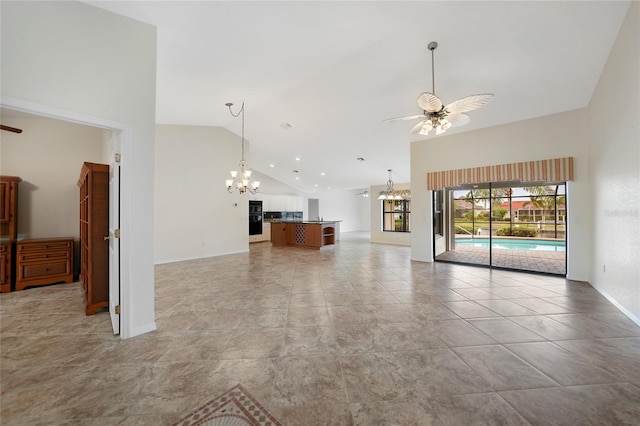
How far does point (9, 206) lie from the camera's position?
3875mm

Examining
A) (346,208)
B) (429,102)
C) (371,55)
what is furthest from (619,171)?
(346,208)

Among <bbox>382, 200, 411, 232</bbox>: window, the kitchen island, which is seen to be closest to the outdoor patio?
<bbox>382, 200, 411, 232</bbox>: window

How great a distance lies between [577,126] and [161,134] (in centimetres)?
887

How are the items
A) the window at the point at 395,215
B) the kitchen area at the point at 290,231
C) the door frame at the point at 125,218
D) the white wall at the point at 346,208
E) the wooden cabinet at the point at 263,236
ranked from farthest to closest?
the white wall at the point at 346,208 → the wooden cabinet at the point at 263,236 → the window at the point at 395,215 → the kitchen area at the point at 290,231 → the door frame at the point at 125,218

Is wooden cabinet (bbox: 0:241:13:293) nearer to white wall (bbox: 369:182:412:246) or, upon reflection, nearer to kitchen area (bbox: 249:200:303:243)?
kitchen area (bbox: 249:200:303:243)

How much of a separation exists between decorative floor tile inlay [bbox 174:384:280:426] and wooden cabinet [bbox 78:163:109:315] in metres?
2.46

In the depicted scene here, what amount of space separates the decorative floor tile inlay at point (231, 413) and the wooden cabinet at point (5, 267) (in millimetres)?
4692

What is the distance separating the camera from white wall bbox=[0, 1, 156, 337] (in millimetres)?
1887

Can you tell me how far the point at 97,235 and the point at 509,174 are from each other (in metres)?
6.98

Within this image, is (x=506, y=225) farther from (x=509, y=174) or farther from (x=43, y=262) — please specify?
(x=43, y=262)

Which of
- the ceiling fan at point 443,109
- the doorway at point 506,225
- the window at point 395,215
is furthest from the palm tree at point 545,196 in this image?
the ceiling fan at point 443,109

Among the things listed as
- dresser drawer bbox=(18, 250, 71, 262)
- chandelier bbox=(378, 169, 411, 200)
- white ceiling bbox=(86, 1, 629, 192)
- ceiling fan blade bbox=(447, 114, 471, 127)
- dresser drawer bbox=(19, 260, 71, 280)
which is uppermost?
white ceiling bbox=(86, 1, 629, 192)

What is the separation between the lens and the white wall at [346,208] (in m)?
15.4

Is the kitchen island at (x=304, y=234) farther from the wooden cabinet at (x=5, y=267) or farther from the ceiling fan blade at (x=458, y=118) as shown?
the wooden cabinet at (x=5, y=267)
